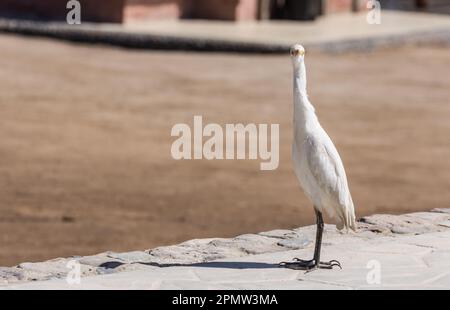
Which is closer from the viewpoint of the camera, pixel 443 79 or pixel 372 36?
pixel 443 79

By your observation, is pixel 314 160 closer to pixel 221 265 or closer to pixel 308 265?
pixel 308 265

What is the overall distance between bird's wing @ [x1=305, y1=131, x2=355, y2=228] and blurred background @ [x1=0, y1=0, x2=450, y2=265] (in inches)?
142

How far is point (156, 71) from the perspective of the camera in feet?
61.8

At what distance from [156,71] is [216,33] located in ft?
8.36

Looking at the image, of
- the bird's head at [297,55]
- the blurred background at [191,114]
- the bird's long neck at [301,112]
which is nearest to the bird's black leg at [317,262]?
the bird's long neck at [301,112]

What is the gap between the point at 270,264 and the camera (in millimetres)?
6645

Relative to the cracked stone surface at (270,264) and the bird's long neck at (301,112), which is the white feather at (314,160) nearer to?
the bird's long neck at (301,112)

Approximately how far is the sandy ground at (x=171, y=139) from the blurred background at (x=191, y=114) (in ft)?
0.08

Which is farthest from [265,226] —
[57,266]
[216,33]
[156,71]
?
[216,33]

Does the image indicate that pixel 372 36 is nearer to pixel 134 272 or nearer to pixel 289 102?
pixel 289 102

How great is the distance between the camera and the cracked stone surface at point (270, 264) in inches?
244

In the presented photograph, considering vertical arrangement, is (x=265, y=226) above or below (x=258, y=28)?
below

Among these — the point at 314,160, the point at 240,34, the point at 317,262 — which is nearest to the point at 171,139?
the point at 240,34
